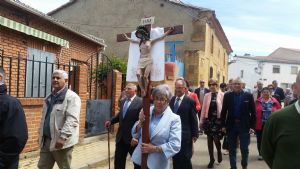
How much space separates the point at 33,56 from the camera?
954 centimetres

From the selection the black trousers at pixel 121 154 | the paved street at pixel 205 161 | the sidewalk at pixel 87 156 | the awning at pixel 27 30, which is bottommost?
the paved street at pixel 205 161

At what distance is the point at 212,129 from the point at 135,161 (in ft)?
13.7

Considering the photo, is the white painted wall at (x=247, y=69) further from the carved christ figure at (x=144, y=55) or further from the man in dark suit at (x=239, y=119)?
the carved christ figure at (x=144, y=55)

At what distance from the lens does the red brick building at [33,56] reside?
28.8ft

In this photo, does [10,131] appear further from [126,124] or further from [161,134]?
[126,124]

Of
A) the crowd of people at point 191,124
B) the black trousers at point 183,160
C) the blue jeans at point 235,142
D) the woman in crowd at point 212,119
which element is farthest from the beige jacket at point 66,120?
the woman in crowd at point 212,119

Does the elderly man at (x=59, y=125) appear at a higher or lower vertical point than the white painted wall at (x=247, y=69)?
lower

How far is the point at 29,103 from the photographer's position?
28.1 ft

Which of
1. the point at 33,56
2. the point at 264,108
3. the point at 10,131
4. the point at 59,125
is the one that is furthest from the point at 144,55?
the point at 264,108

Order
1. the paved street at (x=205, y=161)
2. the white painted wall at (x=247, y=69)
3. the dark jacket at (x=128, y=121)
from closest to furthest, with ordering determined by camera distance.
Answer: the dark jacket at (x=128, y=121) < the paved street at (x=205, y=161) < the white painted wall at (x=247, y=69)

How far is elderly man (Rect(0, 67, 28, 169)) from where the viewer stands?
4188 mm

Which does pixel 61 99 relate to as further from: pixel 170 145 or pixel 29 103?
pixel 29 103

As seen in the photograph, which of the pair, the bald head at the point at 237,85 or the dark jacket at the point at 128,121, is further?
the bald head at the point at 237,85

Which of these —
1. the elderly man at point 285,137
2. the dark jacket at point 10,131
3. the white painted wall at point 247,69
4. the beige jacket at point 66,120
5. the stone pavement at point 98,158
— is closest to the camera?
the elderly man at point 285,137
